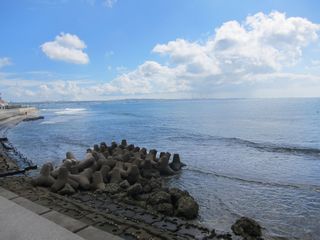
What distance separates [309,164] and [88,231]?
668 inches

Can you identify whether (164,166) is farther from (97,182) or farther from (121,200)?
(121,200)

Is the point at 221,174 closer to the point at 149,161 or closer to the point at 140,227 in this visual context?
the point at 149,161

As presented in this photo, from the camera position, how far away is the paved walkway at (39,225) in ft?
17.1

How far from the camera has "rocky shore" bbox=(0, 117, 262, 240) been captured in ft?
21.8

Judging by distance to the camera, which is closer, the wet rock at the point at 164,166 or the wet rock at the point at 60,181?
the wet rock at the point at 60,181

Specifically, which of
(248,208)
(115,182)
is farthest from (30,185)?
(248,208)

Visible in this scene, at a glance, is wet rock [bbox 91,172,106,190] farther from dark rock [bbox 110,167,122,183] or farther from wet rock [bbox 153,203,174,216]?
wet rock [bbox 153,203,174,216]

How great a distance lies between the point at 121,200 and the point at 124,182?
166 centimetres

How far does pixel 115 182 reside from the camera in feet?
36.9

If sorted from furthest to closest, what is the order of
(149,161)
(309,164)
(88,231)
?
(309,164), (149,161), (88,231)

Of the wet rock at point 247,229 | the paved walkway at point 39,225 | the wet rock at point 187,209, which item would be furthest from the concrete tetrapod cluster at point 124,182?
the paved walkway at point 39,225

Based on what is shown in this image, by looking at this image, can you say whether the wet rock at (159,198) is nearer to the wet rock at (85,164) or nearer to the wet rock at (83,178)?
the wet rock at (83,178)

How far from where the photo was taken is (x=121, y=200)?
30.7 ft

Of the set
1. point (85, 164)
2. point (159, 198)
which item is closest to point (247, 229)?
point (159, 198)
